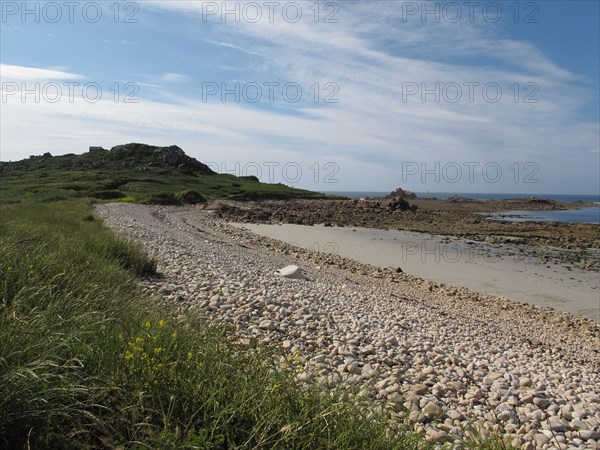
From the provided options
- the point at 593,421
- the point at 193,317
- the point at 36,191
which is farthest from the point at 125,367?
the point at 36,191

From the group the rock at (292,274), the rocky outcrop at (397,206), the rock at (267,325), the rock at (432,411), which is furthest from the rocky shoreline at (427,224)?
the rock at (432,411)

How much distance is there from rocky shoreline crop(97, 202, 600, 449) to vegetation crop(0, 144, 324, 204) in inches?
1519

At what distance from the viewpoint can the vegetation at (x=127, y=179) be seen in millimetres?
51812

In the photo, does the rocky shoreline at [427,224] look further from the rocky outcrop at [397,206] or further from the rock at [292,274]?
the rock at [292,274]

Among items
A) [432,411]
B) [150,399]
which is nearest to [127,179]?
[432,411]

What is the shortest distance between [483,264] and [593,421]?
17375mm

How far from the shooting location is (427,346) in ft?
24.1

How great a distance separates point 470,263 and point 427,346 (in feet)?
51.9

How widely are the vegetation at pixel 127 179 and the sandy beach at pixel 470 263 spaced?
26539 mm

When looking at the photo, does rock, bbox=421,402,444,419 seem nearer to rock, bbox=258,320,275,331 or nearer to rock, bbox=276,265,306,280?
rock, bbox=258,320,275,331

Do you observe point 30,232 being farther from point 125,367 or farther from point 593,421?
point 593,421

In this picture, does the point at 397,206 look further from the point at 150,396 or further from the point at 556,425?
the point at 150,396

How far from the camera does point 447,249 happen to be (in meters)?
26.5

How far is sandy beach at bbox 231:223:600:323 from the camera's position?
1599 cm
